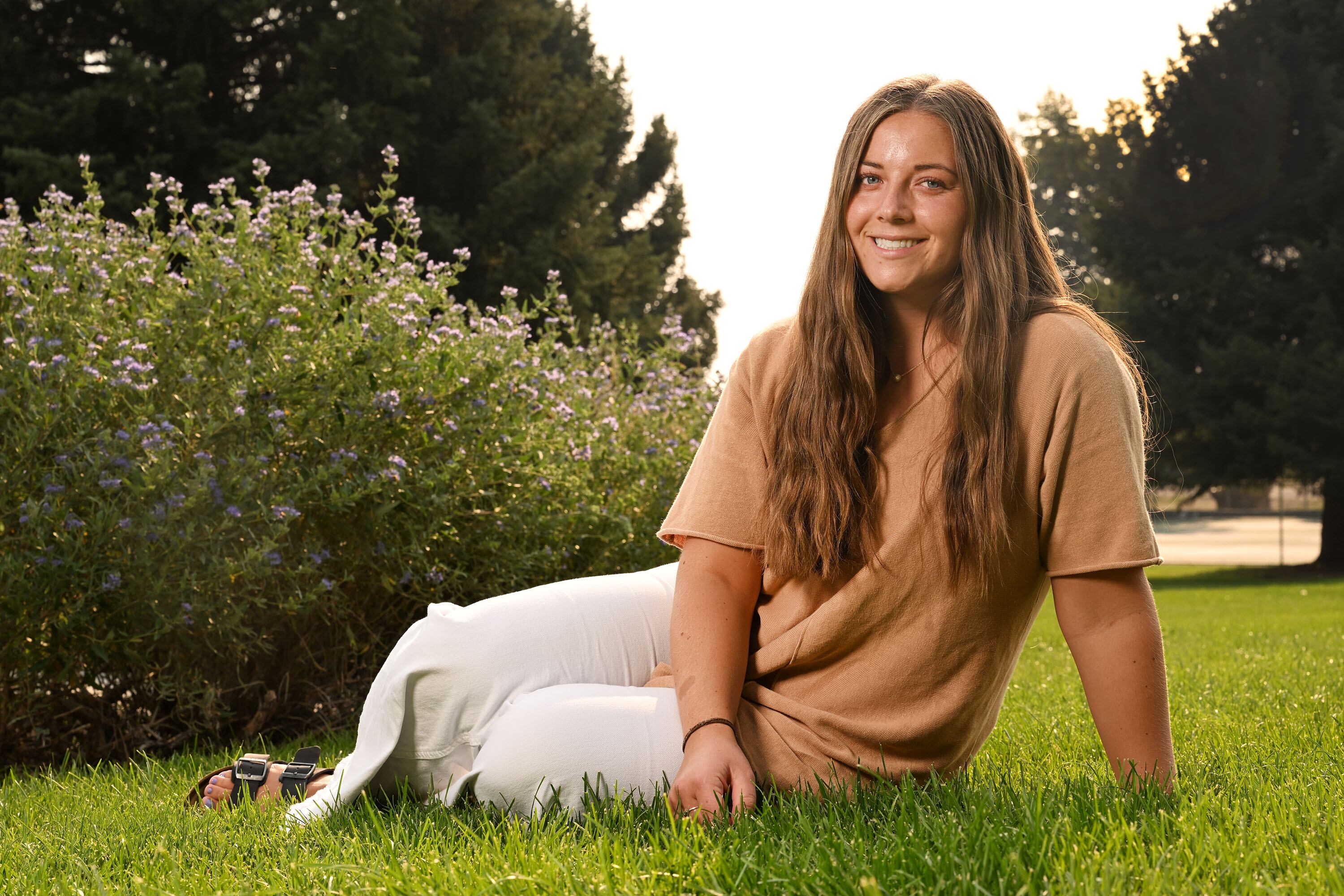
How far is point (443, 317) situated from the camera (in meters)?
5.12

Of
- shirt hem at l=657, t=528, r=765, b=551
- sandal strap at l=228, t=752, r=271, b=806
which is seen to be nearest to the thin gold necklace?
shirt hem at l=657, t=528, r=765, b=551

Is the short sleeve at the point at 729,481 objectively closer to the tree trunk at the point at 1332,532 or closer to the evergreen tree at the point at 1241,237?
the evergreen tree at the point at 1241,237

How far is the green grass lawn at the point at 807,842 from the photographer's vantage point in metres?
1.65

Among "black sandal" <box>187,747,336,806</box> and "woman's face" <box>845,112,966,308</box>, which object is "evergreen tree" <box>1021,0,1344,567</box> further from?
"black sandal" <box>187,747,336,806</box>

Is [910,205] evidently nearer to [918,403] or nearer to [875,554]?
[918,403]

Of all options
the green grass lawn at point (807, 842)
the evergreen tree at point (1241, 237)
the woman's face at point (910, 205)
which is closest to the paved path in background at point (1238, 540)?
the evergreen tree at point (1241, 237)

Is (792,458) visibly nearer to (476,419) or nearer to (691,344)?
(476,419)

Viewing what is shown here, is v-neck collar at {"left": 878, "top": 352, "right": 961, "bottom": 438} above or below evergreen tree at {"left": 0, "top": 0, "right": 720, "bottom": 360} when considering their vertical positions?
below

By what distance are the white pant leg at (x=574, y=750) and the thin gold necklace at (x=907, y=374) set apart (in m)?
0.79

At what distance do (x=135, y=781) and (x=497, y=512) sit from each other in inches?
72.4

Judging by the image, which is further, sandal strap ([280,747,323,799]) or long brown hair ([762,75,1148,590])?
sandal strap ([280,747,323,799])

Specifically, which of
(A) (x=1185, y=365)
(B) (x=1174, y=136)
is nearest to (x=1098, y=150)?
(B) (x=1174, y=136)

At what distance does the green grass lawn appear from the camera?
1653 millimetres

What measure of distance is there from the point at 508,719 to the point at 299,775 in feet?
2.48
